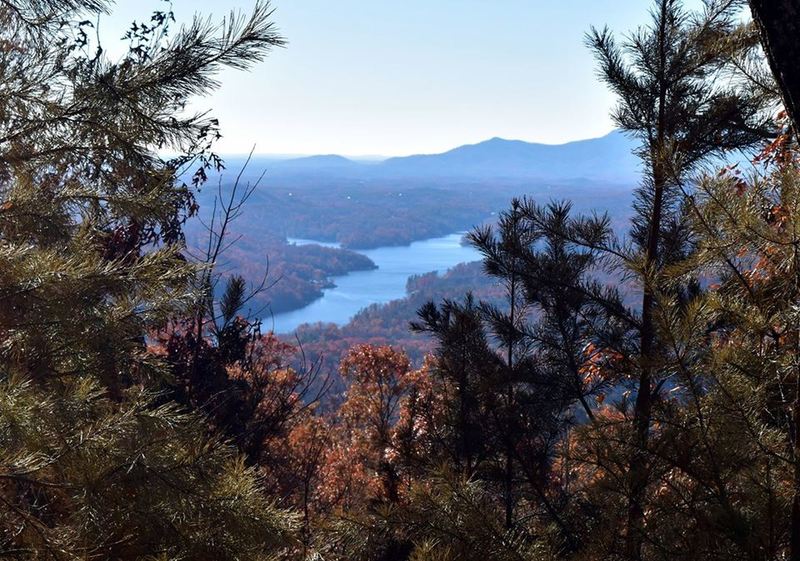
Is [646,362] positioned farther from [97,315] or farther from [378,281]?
[378,281]

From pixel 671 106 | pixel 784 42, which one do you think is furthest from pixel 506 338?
pixel 784 42

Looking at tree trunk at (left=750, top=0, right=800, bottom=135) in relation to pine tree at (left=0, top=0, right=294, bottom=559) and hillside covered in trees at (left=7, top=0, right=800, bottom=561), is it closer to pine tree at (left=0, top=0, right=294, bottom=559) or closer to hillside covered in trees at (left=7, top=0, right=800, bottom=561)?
hillside covered in trees at (left=7, top=0, right=800, bottom=561)

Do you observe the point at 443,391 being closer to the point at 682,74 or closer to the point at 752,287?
the point at 682,74

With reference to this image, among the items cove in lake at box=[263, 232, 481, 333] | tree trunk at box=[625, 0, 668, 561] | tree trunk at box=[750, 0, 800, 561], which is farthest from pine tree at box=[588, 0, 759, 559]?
cove in lake at box=[263, 232, 481, 333]

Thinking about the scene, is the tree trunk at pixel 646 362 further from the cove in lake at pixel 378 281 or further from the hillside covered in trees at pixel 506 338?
the cove in lake at pixel 378 281

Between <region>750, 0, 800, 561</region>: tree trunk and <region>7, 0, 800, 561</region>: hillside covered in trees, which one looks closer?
<region>750, 0, 800, 561</region>: tree trunk

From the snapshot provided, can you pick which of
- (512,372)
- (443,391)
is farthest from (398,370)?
(512,372)

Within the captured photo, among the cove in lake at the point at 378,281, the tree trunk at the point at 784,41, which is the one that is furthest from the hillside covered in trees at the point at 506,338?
the cove in lake at the point at 378,281
